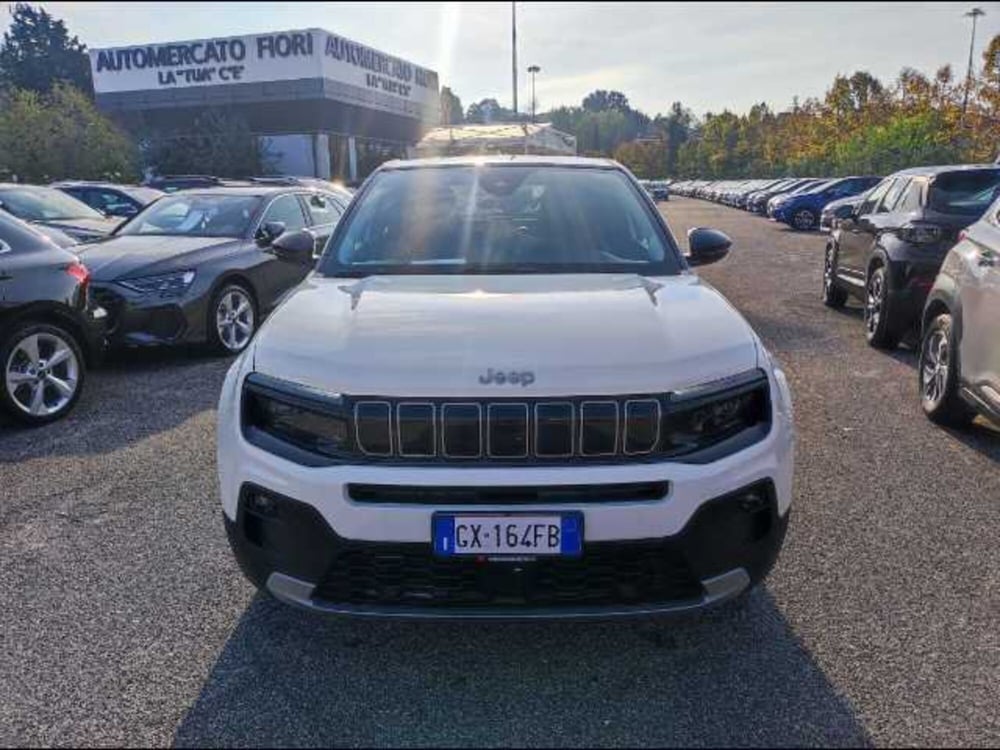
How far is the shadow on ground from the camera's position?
2.37 metres

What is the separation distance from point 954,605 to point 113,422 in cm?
509

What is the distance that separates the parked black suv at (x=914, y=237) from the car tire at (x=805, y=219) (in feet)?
60.4

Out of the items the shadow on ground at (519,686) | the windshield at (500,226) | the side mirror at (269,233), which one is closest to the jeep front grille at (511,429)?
the shadow on ground at (519,686)

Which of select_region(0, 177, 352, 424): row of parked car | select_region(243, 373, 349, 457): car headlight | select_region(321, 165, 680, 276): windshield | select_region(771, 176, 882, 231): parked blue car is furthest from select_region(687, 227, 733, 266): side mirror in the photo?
select_region(771, 176, 882, 231): parked blue car

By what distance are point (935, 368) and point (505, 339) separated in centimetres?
395

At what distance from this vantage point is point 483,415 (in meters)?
2.38

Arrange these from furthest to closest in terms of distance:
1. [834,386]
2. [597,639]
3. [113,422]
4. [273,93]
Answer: [273,93] < [834,386] < [113,422] < [597,639]

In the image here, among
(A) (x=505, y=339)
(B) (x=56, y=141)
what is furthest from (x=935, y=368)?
(B) (x=56, y=141)

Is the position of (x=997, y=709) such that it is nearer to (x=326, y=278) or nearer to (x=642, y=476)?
(x=642, y=476)

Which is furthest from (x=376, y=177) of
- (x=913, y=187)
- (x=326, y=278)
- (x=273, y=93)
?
(x=273, y=93)

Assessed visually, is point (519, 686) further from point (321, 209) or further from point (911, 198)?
point (321, 209)

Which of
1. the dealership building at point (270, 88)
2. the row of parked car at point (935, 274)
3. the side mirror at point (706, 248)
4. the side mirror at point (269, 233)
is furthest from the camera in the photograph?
the dealership building at point (270, 88)

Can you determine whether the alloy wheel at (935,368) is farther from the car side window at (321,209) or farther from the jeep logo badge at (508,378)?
the car side window at (321,209)

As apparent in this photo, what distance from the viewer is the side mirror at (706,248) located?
4043 millimetres
